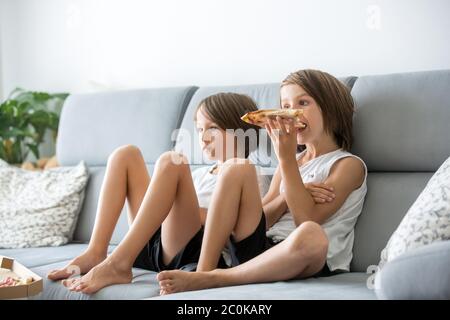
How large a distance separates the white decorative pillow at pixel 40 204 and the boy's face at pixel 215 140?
732mm

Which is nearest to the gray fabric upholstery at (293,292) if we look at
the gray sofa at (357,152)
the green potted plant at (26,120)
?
the gray sofa at (357,152)

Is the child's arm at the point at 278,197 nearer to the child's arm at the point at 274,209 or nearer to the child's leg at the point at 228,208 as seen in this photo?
the child's arm at the point at 274,209

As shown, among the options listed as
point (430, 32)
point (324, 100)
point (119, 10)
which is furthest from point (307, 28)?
point (119, 10)

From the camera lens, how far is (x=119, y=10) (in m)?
3.38

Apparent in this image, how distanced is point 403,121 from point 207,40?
1205mm

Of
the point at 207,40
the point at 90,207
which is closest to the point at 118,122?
the point at 90,207

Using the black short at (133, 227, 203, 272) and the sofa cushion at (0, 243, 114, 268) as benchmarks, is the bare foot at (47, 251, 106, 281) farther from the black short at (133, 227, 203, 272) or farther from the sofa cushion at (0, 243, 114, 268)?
the sofa cushion at (0, 243, 114, 268)

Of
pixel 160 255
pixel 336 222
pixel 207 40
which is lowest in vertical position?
pixel 160 255

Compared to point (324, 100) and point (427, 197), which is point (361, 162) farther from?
point (427, 197)

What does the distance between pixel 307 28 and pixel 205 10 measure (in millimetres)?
537

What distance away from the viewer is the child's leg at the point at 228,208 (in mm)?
1876

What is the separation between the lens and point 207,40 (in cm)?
307

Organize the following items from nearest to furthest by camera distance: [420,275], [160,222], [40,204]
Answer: [420,275] < [160,222] < [40,204]

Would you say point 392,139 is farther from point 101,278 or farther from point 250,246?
point 101,278
